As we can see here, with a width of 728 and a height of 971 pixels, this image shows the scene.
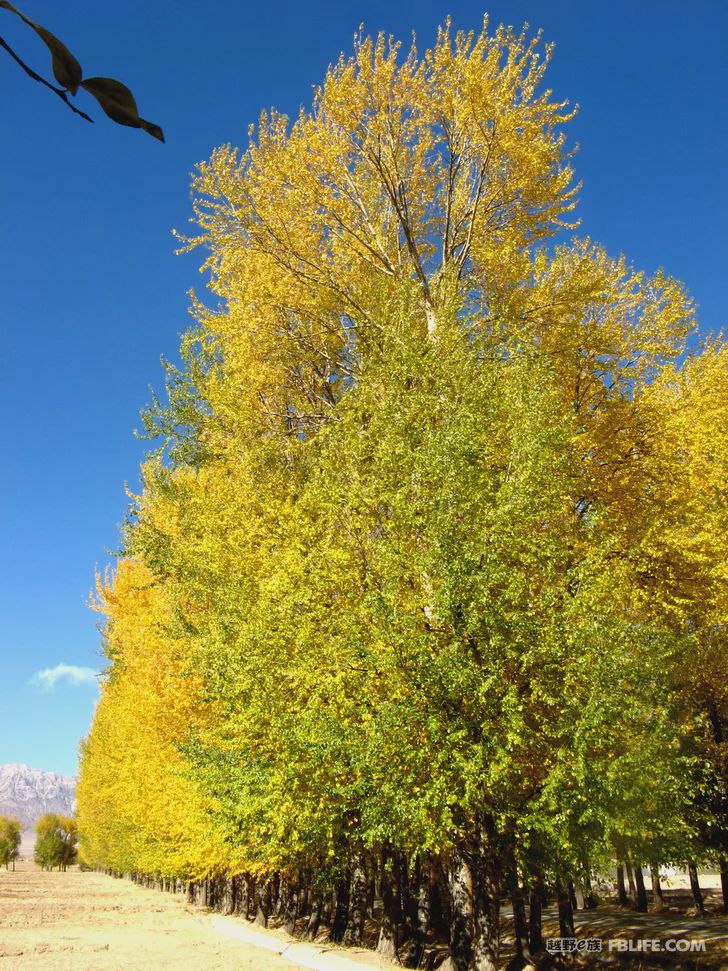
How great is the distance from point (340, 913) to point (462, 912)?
6992 mm

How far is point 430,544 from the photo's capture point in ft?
29.0

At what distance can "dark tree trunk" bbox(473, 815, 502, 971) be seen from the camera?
875 cm

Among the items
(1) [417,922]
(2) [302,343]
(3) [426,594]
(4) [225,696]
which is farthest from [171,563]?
(1) [417,922]

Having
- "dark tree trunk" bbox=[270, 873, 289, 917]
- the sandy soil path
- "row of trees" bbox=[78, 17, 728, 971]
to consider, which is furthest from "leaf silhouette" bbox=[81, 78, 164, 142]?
"dark tree trunk" bbox=[270, 873, 289, 917]

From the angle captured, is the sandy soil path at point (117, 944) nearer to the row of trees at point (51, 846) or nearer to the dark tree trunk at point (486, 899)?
the dark tree trunk at point (486, 899)

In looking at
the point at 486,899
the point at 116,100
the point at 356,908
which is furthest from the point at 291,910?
the point at 116,100

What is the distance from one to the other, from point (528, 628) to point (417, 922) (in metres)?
9.63

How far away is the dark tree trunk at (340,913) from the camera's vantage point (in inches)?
582

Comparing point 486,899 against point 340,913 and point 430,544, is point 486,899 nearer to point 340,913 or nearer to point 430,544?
point 430,544

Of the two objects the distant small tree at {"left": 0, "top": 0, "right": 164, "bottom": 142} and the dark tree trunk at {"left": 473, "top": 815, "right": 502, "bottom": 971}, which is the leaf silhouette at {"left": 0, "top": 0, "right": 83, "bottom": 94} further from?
the dark tree trunk at {"left": 473, "top": 815, "right": 502, "bottom": 971}

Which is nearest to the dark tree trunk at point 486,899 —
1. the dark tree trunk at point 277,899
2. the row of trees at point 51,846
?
the dark tree trunk at point 277,899

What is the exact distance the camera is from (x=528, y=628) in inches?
309

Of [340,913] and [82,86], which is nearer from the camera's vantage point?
[82,86]

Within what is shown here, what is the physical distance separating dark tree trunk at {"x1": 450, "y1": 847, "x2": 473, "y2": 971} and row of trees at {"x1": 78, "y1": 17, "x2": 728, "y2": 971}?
1.2 inches
